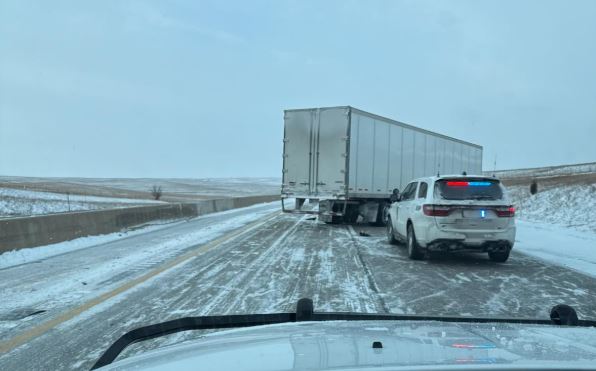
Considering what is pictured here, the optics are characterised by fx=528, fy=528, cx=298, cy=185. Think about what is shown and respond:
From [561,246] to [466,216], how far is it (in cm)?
582

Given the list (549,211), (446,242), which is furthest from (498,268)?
(549,211)

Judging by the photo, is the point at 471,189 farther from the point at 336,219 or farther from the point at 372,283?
the point at 336,219

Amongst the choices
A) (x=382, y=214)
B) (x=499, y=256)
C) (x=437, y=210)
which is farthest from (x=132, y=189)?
(x=437, y=210)

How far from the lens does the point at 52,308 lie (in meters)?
6.86

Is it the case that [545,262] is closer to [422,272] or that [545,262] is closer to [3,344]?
[422,272]

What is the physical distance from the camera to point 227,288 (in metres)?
8.05

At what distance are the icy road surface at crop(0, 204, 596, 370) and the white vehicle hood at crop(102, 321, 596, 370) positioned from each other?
2531mm

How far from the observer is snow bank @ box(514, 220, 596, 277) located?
459 inches

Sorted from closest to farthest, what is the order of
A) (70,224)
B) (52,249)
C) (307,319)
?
1. (307,319)
2. (52,249)
3. (70,224)

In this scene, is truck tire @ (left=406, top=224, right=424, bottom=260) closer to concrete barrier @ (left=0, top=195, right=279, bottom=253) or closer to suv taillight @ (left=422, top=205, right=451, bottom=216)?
suv taillight @ (left=422, top=205, right=451, bottom=216)

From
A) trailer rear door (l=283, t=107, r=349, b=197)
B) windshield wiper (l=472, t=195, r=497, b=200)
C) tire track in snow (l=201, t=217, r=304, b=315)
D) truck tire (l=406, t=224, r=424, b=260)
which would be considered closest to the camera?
tire track in snow (l=201, t=217, r=304, b=315)

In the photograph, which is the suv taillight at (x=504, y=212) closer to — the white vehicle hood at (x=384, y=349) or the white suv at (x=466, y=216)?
the white suv at (x=466, y=216)

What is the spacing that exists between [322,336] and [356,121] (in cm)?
1662

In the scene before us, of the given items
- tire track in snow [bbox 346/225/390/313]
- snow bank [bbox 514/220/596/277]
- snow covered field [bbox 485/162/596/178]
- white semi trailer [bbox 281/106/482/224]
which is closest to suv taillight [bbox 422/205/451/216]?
tire track in snow [bbox 346/225/390/313]
